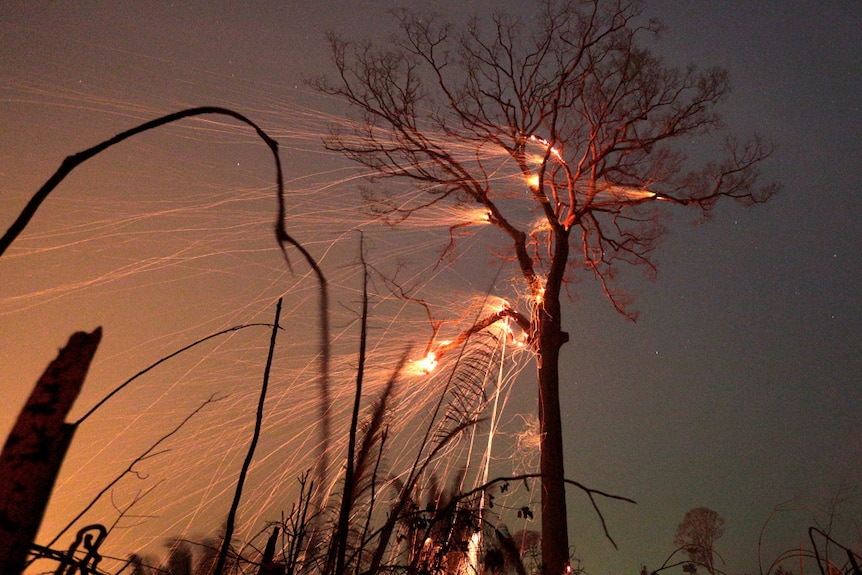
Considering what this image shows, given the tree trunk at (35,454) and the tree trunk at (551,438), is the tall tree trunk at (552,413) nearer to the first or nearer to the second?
the tree trunk at (551,438)

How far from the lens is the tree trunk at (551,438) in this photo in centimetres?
477

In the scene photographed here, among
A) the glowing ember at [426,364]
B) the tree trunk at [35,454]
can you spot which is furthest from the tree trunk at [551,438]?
the tree trunk at [35,454]

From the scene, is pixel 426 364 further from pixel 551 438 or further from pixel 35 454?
pixel 35 454

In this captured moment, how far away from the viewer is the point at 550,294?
5.88 metres

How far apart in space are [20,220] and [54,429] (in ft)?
0.38

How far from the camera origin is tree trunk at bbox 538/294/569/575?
15.6ft

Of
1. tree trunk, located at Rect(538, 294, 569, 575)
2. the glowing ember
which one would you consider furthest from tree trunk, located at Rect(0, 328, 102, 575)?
the glowing ember

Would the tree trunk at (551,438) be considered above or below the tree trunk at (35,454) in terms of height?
above

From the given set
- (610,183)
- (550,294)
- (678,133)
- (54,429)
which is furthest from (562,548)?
(54,429)

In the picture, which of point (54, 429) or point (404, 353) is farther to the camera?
point (404, 353)

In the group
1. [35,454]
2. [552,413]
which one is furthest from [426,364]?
[35,454]

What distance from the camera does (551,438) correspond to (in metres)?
5.25

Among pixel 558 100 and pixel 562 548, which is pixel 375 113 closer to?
pixel 558 100

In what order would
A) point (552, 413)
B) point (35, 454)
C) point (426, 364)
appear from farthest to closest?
point (552, 413) < point (426, 364) < point (35, 454)
